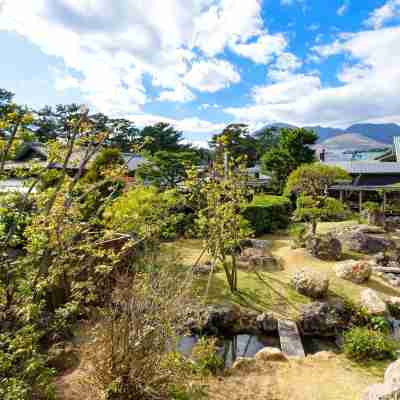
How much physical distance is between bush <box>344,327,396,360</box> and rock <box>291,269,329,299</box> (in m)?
2.22

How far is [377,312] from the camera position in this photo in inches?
269

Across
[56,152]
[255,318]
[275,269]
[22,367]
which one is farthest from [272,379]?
[275,269]

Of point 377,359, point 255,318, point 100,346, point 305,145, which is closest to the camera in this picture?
point 100,346

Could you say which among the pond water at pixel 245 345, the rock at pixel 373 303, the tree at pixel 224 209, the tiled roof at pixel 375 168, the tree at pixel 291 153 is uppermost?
the tree at pixel 291 153

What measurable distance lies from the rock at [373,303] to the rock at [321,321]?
0.75 metres

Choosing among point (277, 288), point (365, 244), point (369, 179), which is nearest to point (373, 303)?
point (277, 288)

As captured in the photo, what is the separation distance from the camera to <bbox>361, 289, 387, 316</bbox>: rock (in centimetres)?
686

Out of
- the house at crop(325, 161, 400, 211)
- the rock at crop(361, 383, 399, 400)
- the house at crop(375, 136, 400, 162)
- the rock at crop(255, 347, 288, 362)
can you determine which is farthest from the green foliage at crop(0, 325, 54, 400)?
the house at crop(375, 136, 400, 162)

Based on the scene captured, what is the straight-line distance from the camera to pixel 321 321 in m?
6.31

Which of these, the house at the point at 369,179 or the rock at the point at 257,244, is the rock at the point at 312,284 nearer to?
the rock at the point at 257,244

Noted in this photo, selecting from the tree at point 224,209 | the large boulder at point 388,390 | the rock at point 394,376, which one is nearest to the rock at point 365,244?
the tree at point 224,209

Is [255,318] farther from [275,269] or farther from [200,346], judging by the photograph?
[275,269]

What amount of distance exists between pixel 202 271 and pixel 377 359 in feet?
15.9

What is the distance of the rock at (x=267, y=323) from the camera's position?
6.34m
